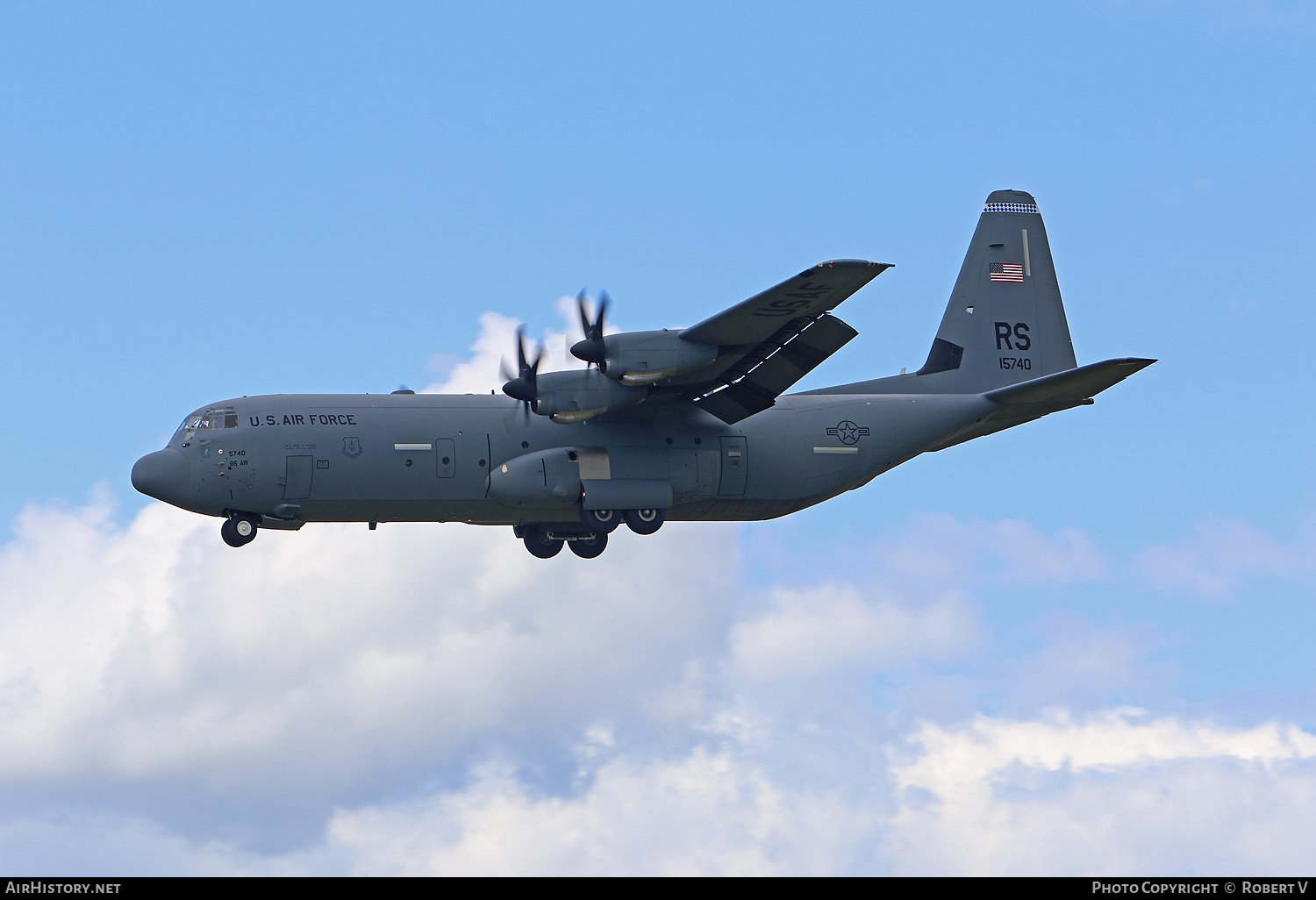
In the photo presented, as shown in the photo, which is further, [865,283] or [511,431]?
[511,431]

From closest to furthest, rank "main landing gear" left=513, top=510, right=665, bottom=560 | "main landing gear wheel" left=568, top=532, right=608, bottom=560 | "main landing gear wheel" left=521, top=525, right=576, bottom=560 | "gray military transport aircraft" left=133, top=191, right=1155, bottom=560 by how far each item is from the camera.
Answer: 1. "gray military transport aircraft" left=133, top=191, right=1155, bottom=560
2. "main landing gear" left=513, top=510, right=665, bottom=560
3. "main landing gear wheel" left=521, top=525, right=576, bottom=560
4. "main landing gear wheel" left=568, top=532, right=608, bottom=560

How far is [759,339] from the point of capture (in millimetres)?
27141

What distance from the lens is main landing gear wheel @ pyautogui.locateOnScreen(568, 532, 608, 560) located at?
31.4 m

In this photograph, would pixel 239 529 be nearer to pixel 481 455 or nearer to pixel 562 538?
pixel 481 455

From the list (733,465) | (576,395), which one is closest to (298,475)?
(576,395)

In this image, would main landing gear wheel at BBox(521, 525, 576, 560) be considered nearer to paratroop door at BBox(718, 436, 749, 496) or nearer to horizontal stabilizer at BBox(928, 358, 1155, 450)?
paratroop door at BBox(718, 436, 749, 496)

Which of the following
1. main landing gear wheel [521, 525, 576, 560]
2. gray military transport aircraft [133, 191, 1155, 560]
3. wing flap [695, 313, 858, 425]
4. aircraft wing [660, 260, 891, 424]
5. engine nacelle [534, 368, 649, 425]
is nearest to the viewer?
aircraft wing [660, 260, 891, 424]

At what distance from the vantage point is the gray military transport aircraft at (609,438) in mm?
27125

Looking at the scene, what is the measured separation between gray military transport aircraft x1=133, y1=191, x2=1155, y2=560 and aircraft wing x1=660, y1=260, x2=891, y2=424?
0.12 feet

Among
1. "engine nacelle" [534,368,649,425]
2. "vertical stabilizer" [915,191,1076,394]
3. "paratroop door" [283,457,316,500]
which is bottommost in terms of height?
"paratroop door" [283,457,316,500]

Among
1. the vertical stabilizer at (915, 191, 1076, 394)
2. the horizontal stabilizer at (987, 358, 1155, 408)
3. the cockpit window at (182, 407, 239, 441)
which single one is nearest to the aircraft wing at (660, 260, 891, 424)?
the horizontal stabilizer at (987, 358, 1155, 408)
